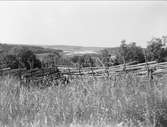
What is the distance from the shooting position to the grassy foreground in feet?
11.9

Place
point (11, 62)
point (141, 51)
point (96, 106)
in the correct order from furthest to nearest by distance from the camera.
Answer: point (141, 51) < point (11, 62) < point (96, 106)

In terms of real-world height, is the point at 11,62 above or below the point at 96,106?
above

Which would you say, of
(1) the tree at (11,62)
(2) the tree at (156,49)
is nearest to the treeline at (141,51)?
(2) the tree at (156,49)

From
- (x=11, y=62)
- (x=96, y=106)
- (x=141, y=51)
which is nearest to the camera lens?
(x=96, y=106)

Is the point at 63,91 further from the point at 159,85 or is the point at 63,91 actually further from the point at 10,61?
the point at 10,61

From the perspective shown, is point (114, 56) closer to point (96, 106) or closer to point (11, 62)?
point (11, 62)

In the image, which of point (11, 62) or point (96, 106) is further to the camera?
point (11, 62)

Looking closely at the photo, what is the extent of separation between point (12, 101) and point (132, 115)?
6.48ft

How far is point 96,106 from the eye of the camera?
13.6 ft

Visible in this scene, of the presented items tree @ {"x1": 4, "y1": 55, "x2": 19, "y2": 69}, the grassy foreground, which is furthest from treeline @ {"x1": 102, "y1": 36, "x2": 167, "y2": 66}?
the grassy foreground

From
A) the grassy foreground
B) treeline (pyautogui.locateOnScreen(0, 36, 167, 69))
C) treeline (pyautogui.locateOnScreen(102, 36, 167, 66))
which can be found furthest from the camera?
treeline (pyautogui.locateOnScreen(102, 36, 167, 66))

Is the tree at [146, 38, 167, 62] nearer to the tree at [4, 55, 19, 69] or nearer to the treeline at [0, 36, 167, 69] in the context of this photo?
the treeline at [0, 36, 167, 69]

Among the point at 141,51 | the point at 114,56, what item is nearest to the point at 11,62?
the point at 114,56

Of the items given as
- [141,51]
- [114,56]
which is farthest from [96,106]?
[141,51]
